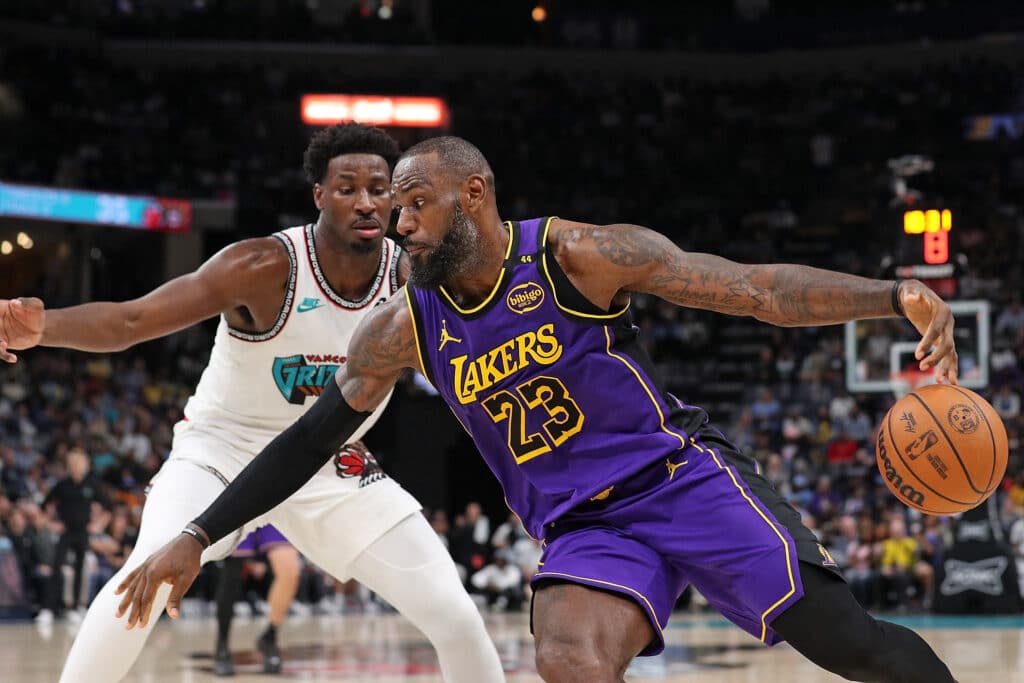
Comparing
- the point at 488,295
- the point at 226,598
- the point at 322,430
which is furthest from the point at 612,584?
the point at 226,598

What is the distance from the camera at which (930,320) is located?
3156mm

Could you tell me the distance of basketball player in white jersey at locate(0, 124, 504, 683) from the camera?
4270mm

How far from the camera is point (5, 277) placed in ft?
70.1

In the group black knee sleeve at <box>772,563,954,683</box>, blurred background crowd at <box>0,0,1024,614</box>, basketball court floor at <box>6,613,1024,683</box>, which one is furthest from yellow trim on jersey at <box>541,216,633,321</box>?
blurred background crowd at <box>0,0,1024,614</box>

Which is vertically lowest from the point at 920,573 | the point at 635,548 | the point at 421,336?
the point at 920,573

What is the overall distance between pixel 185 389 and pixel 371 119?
194 inches

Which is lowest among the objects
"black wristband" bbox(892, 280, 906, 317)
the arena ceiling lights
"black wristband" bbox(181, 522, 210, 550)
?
"black wristband" bbox(181, 522, 210, 550)

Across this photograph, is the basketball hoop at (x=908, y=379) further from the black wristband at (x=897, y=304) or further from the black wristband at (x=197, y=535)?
the black wristband at (x=197, y=535)

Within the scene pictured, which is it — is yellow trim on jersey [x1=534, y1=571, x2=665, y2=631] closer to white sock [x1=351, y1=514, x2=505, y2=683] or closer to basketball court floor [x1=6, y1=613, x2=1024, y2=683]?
white sock [x1=351, y1=514, x2=505, y2=683]

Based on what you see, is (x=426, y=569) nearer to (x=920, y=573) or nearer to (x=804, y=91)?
(x=920, y=573)

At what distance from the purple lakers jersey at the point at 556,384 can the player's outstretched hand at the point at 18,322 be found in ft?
4.52

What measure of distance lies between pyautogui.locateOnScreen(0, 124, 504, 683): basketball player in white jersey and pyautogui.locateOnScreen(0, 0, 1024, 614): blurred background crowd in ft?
33.2

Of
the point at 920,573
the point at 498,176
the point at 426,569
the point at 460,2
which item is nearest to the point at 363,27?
the point at 460,2

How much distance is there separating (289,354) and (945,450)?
2.34 meters
